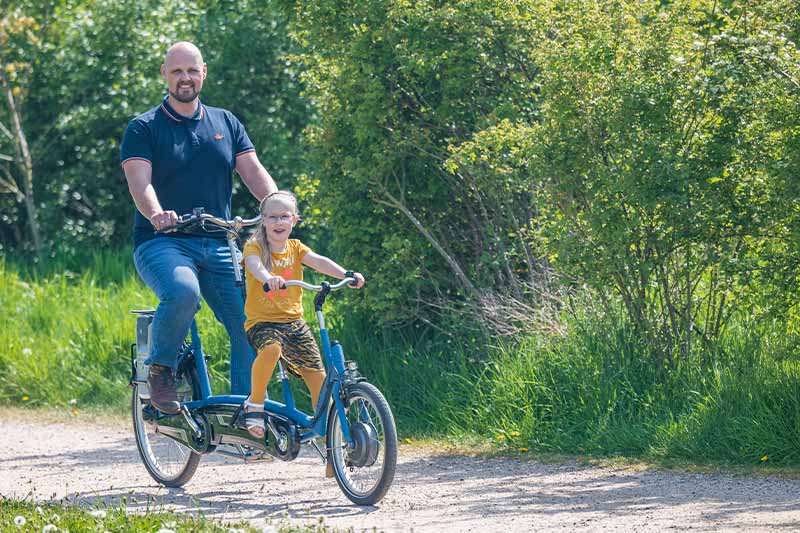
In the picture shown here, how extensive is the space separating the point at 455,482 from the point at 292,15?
13.2ft

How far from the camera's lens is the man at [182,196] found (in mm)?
6402

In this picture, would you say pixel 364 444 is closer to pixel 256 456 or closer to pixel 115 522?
pixel 256 456

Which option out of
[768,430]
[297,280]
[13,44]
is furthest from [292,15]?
[13,44]

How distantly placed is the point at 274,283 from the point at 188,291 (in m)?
0.66

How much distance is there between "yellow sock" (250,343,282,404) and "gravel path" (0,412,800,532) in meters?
0.54

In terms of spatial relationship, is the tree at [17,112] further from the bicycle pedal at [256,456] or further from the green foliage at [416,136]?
the bicycle pedal at [256,456]

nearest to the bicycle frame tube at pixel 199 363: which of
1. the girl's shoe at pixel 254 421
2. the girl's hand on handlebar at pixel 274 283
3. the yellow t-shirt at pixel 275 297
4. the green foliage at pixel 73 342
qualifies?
the girl's shoe at pixel 254 421

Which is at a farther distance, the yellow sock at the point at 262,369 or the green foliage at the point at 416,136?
the green foliage at the point at 416,136

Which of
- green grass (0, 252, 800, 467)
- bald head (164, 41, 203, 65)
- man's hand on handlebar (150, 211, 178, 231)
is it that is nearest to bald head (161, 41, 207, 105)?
bald head (164, 41, 203, 65)

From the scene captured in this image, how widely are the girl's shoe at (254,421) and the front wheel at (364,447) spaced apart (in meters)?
0.37

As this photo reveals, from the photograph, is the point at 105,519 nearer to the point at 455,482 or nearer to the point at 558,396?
the point at 455,482

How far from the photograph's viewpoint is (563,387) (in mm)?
7812

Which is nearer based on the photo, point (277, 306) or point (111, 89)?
point (277, 306)

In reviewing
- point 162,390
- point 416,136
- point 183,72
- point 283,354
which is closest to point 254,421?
point 283,354
